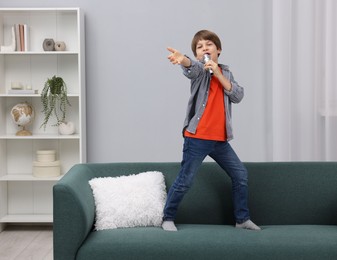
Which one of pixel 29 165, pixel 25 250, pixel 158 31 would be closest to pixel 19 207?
pixel 29 165

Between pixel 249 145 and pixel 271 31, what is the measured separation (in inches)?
35.7

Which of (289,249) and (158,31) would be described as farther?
(158,31)

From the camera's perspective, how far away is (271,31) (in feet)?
16.7

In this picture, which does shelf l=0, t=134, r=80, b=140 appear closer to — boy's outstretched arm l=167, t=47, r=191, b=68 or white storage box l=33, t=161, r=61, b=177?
white storage box l=33, t=161, r=61, b=177

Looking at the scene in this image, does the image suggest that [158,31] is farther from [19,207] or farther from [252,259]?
[252,259]

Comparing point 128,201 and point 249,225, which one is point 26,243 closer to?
point 128,201

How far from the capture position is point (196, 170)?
137 inches

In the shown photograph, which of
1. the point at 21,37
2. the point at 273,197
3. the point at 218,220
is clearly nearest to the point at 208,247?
the point at 218,220

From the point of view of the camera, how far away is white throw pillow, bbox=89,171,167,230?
3.40 metres

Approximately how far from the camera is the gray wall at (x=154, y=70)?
5180 mm

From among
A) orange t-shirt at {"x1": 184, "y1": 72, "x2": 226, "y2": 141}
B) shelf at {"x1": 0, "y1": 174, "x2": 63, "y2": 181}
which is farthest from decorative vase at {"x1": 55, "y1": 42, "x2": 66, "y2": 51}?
orange t-shirt at {"x1": 184, "y1": 72, "x2": 226, "y2": 141}

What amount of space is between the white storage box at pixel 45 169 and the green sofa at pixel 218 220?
150cm

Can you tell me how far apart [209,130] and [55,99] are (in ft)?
6.61

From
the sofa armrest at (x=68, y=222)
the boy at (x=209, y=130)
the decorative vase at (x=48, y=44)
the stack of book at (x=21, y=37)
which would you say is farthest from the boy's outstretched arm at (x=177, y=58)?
the stack of book at (x=21, y=37)
